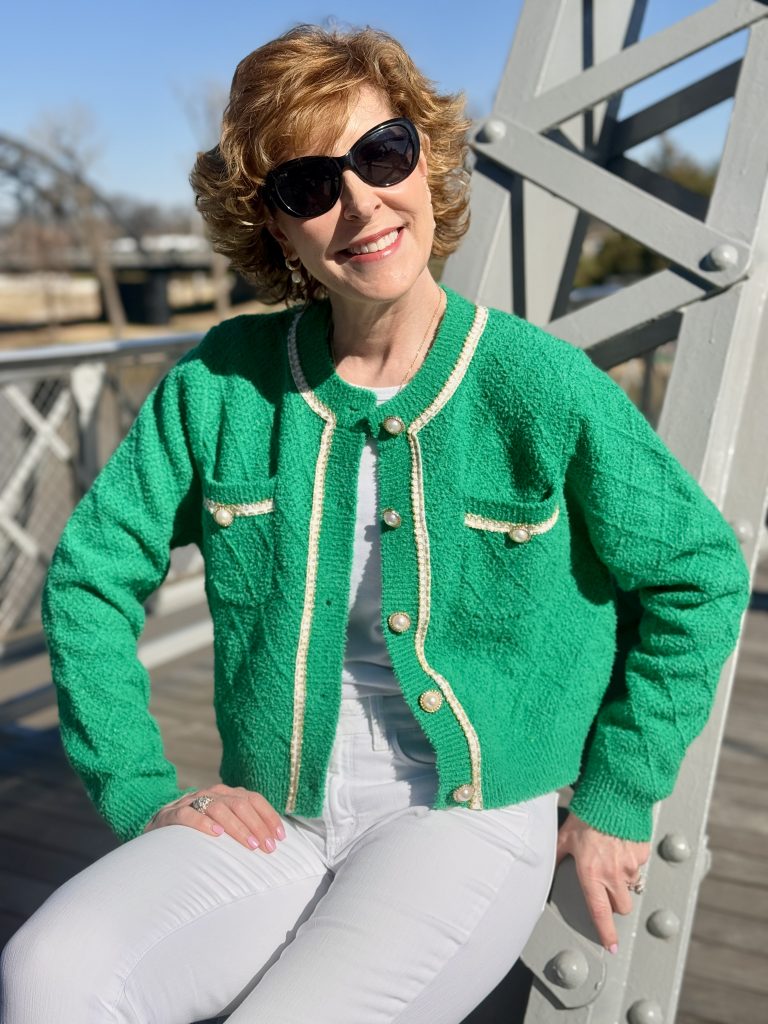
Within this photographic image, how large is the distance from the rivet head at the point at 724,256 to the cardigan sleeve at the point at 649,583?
306mm

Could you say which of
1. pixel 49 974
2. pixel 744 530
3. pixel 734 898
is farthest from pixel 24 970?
pixel 734 898

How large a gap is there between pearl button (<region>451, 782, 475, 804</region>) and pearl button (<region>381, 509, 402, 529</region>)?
330 mm

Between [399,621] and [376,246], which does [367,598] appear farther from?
[376,246]

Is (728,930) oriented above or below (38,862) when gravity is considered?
above

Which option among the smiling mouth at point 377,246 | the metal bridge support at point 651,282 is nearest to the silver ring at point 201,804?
the metal bridge support at point 651,282

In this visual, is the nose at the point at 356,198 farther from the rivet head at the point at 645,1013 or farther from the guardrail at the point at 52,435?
the guardrail at the point at 52,435

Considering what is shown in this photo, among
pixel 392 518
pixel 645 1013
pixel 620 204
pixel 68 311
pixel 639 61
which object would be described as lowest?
pixel 645 1013

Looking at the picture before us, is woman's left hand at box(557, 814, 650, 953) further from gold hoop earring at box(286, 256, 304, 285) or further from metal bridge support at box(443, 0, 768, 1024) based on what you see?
gold hoop earring at box(286, 256, 304, 285)

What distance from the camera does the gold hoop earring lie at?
→ 1538 mm

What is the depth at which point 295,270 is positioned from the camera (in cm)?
156

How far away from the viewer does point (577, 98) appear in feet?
5.34

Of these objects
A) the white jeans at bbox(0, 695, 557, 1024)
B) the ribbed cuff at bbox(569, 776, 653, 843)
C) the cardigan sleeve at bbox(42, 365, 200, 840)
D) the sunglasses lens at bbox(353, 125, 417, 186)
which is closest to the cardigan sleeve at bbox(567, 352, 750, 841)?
the ribbed cuff at bbox(569, 776, 653, 843)

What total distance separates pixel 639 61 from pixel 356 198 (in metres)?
0.60

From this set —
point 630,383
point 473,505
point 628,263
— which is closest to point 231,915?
point 473,505
